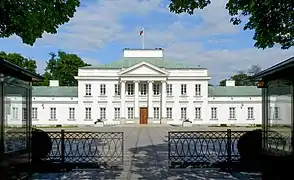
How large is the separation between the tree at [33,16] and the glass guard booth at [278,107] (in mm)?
4881

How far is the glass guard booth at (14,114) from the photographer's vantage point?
7652mm

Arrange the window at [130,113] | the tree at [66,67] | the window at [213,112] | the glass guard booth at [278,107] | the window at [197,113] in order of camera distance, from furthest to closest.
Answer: the tree at [66,67] < the window at [213,112] < the window at [197,113] < the window at [130,113] < the glass guard booth at [278,107]

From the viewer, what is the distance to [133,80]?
206 ft

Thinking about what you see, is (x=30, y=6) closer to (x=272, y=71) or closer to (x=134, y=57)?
(x=272, y=71)

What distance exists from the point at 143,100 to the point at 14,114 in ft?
181

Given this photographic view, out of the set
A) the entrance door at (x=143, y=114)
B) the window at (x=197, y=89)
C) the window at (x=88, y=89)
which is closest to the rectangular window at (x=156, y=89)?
the entrance door at (x=143, y=114)

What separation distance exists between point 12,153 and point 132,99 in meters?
55.2

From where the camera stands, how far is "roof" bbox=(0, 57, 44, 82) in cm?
762

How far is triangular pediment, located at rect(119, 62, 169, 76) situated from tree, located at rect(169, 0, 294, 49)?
5139 centimetres

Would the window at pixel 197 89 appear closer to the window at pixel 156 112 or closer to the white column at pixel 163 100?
the white column at pixel 163 100

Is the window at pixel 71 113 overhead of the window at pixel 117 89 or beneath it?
beneath

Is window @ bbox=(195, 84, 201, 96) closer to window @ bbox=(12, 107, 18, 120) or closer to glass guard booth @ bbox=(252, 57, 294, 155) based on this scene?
glass guard booth @ bbox=(252, 57, 294, 155)

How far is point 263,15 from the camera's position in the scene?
9.66m

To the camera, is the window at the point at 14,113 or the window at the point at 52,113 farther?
the window at the point at 52,113
